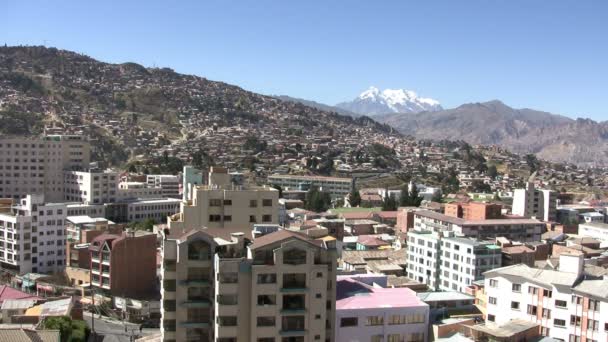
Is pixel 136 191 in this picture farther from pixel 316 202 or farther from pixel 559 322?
pixel 559 322

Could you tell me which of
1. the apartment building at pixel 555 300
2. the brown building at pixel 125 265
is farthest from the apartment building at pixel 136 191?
the apartment building at pixel 555 300

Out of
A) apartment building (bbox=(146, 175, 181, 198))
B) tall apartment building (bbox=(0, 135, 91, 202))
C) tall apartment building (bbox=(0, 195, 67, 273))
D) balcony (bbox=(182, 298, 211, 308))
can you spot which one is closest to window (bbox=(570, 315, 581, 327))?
balcony (bbox=(182, 298, 211, 308))

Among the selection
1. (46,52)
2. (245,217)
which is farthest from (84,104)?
(245,217)

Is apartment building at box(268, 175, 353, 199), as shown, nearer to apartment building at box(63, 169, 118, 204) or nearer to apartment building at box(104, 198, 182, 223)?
apartment building at box(104, 198, 182, 223)

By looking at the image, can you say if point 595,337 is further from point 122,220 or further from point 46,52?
point 46,52

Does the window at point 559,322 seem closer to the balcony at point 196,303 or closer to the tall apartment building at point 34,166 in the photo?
the balcony at point 196,303

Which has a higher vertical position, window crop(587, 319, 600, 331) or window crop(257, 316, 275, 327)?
window crop(257, 316, 275, 327)

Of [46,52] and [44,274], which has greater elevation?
[46,52]
